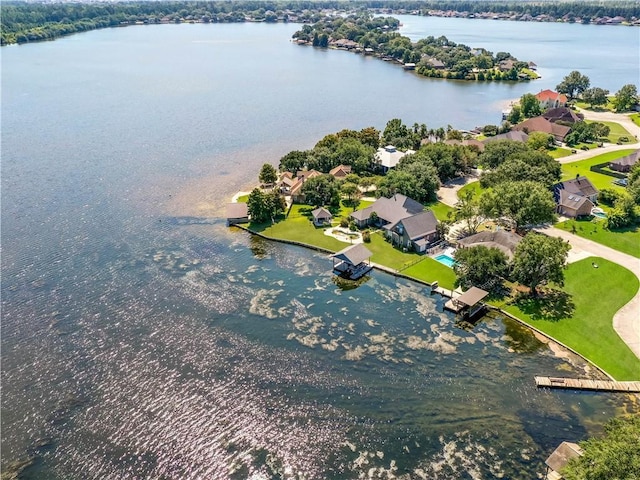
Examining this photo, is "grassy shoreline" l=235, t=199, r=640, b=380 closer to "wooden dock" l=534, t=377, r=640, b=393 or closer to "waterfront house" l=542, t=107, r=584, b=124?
"wooden dock" l=534, t=377, r=640, b=393

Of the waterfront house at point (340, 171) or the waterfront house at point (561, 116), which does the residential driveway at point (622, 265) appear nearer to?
the waterfront house at point (340, 171)

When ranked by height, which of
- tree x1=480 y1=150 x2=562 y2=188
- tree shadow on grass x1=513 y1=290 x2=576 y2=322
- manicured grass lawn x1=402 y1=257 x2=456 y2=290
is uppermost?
tree x1=480 y1=150 x2=562 y2=188

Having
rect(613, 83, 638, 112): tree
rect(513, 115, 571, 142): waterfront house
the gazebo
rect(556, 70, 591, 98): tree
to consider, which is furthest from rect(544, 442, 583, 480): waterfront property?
rect(556, 70, 591, 98): tree

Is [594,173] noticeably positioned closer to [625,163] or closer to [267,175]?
[625,163]

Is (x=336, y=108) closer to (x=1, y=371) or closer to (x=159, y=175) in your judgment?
(x=159, y=175)

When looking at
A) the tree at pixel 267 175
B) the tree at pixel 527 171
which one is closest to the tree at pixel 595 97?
the tree at pixel 527 171

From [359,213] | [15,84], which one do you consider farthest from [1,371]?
[15,84]

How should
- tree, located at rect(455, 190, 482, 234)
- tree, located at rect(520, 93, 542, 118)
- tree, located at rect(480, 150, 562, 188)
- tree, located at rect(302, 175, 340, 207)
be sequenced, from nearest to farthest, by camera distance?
tree, located at rect(455, 190, 482, 234) < tree, located at rect(480, 150, 562, 188) < tree, located at rect(302, 175, 340, 207) < tree, located at rect(520, 93, 542, 118)

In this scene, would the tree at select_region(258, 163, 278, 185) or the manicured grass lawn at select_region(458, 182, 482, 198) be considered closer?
the manicured grass lawn at select_region(458, 182, 482, 198)
